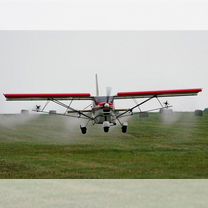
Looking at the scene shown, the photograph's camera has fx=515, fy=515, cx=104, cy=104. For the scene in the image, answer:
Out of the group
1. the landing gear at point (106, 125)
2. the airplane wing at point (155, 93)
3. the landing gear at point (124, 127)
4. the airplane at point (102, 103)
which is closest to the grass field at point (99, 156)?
the landing gear at point (106, 125)

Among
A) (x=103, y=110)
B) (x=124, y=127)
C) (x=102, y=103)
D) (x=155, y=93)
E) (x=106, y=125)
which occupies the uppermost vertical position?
(x=155, y=93)

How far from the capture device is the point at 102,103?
2062 cm

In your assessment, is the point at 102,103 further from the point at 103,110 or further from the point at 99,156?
the point at 99,156

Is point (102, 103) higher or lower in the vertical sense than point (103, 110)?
higher

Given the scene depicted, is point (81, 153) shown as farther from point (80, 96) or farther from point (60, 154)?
point (80, 96)

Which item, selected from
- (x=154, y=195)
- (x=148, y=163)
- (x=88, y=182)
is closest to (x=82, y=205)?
(x=154, y=195)

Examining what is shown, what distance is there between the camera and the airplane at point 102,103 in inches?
803

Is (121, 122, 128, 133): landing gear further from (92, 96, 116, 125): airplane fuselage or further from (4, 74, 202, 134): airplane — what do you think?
(92, 96, 116, 125): airplane fuselage

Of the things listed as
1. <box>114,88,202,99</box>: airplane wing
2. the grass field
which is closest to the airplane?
<box>114,88,202,99</box>: airplane wing

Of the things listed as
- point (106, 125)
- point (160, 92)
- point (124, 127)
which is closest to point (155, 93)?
point (160, 92)

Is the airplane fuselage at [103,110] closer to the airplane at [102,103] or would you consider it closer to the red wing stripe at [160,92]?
the airplane at [102,103]

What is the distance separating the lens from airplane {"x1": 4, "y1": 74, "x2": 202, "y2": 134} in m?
20.4

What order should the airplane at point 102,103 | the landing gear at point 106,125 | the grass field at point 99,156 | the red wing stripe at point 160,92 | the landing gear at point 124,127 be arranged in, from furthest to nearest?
the grass field at point 99,156, the landing gear at point 106,125, the landing gear at point 124,127, the red wing stripe at point 160,92, the airplane at point 102,103

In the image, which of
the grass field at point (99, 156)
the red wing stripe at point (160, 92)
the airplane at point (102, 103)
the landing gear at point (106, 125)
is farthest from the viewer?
the grass field at point (99, 156)
